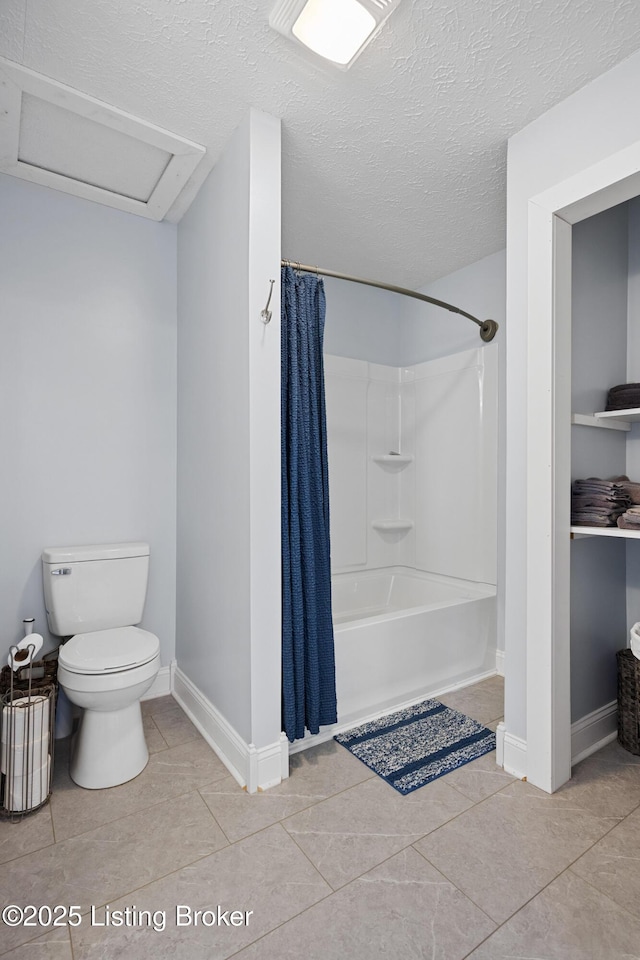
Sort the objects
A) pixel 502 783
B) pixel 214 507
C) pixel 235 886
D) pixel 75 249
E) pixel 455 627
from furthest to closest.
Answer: pixel 455 627 < pixel 75 249 < pixel 214 507 < pixel 502 783 < pixel 235 886

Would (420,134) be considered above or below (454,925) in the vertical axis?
above

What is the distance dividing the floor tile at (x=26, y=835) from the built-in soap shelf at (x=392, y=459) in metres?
2.55

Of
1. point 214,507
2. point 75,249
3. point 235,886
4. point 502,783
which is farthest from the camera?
point 75,249

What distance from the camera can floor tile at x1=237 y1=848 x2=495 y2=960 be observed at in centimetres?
117

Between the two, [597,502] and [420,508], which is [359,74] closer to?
[597,502]

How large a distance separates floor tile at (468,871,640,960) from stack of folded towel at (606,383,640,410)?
1640mm

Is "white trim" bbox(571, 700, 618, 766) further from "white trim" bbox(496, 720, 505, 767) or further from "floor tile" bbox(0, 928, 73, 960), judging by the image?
"floor tile" bbox(0, 928, 73, 960)

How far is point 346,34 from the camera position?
1445mm

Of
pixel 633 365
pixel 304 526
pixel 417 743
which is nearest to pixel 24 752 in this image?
pixel 304 526

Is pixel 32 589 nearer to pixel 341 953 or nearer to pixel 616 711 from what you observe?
pixel 341 953

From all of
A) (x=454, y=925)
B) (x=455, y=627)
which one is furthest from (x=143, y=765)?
(x=455, y=627)

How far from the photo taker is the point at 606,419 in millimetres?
1989

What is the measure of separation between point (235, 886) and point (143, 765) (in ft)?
2.36

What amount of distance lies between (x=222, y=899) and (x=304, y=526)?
1140mm
